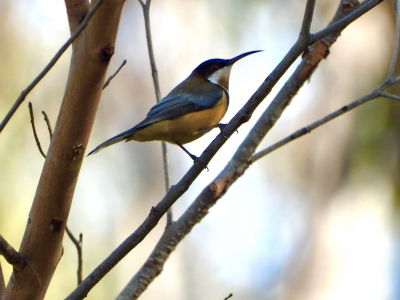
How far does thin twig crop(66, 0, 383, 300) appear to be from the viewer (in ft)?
7.89

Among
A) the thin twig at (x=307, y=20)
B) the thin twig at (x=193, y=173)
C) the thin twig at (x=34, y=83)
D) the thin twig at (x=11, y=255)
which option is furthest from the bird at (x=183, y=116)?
the thin twig at (x=34, y=83)

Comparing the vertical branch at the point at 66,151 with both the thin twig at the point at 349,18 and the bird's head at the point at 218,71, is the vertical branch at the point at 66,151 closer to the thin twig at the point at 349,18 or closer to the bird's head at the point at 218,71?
the thin twig at the point at 349,18

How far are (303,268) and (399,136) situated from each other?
3803 millimetres

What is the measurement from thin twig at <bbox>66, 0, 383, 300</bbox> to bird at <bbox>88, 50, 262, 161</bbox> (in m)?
1.33

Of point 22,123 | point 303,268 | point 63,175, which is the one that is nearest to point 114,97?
point 22,123

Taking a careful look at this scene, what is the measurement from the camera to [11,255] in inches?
95.9

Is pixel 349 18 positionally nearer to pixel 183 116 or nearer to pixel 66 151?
pixel 66 151

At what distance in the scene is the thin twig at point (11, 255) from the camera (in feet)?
7.67

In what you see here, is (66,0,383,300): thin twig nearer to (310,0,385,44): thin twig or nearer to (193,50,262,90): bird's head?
(310,0,385,44): thin twig

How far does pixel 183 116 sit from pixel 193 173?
1877 millimetres

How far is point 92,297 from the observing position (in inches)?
369

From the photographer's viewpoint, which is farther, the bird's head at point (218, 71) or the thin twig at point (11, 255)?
the bird's head at point (218, 71)

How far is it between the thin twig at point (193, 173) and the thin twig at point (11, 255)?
1.08 ft

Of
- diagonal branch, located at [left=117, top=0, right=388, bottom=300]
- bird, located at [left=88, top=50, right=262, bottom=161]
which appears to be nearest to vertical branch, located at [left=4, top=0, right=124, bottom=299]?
diagonal branch, located at [left=117, top=0, right=388, bottom=300]
